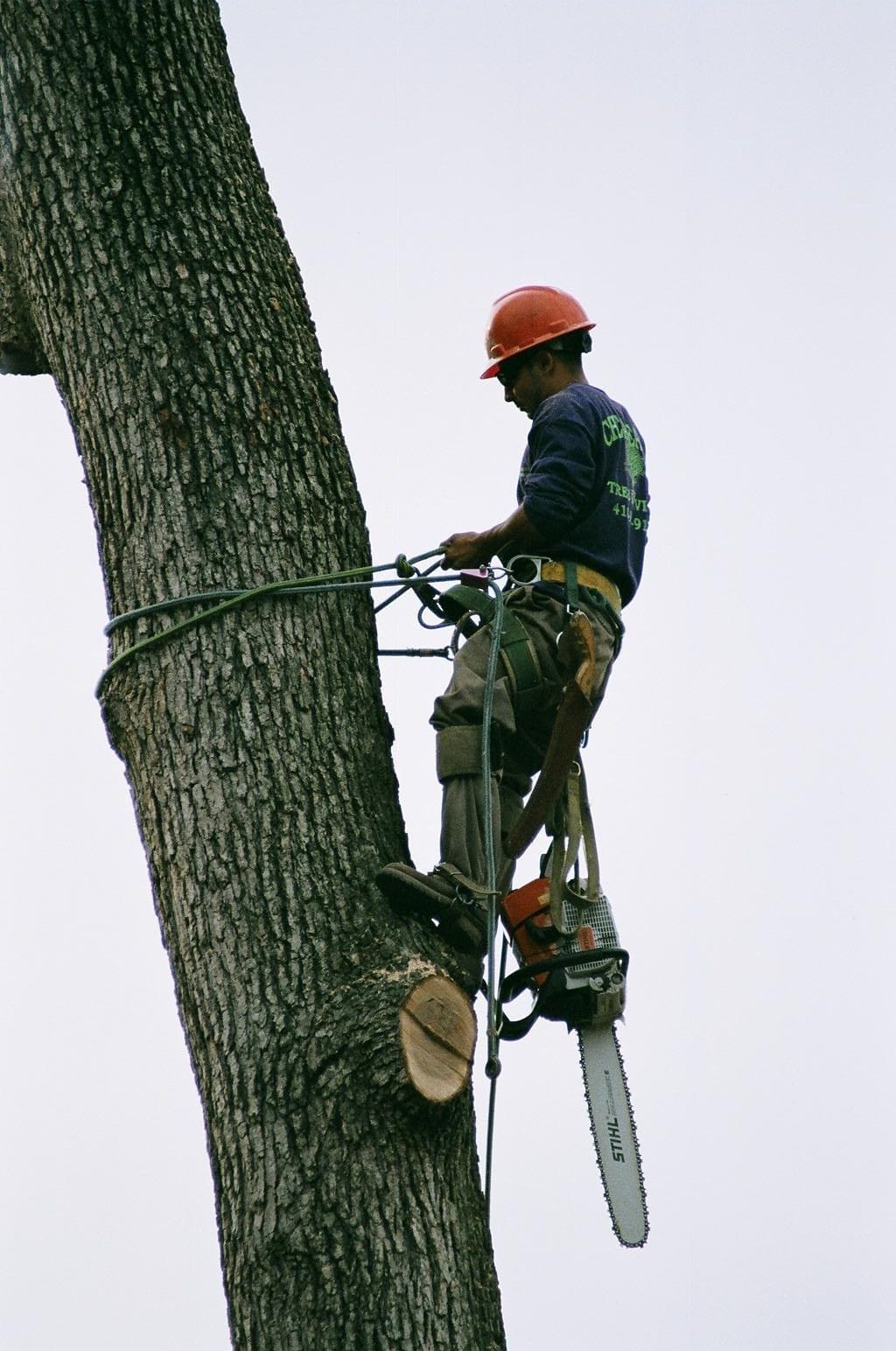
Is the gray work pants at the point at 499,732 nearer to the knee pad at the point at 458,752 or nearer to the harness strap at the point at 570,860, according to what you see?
the knee pad at the point at 458,752

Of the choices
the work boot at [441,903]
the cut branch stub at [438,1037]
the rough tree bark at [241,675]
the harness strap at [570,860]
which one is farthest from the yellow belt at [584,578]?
the cut branch stub at [438,1037]

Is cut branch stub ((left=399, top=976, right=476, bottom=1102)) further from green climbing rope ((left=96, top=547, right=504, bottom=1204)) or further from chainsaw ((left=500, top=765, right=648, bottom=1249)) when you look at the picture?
chainsaw ((left=500, top=765, right=648, bottom=1249))

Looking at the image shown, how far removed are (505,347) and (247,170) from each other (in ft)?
3.46

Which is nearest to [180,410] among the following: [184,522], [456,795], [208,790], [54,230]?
[184,522]

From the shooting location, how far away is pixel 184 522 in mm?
2924

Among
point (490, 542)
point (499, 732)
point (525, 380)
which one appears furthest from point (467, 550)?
point (525, 380)

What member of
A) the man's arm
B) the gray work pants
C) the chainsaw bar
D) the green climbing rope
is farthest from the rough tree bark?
the chainsaw bar

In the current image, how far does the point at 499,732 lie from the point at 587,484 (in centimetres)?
65

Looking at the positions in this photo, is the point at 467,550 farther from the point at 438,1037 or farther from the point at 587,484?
the point at 438,1037

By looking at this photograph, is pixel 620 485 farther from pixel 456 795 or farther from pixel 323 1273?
pixel 323 1273

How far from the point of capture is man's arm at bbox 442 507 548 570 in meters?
3.60

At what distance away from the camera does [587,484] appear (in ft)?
12.0

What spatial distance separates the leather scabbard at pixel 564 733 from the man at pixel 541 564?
61mm

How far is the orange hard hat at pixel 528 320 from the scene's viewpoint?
4.02 meters
